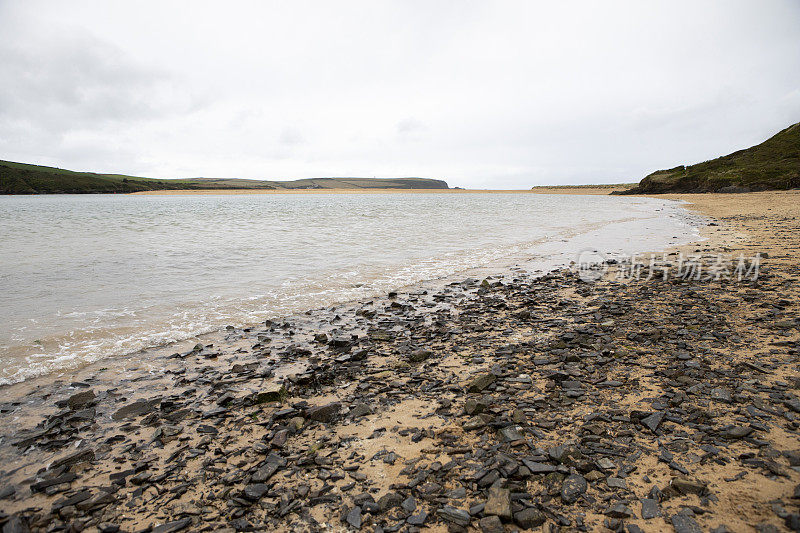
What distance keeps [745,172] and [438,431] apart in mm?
89215

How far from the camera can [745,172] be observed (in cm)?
6769

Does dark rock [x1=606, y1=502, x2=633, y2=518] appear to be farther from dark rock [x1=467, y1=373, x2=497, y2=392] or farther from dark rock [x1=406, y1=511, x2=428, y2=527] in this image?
dark rock [x1=467, y1=373, x2=497, y2=392]

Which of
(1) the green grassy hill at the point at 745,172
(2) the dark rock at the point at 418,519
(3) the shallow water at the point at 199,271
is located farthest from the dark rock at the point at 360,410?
(1) the green grassy hill at the point at 745,172

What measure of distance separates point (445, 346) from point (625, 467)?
A: 4.43 meters

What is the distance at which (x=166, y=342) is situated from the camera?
9.16m

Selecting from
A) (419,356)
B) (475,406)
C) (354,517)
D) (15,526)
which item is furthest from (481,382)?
(15,526)

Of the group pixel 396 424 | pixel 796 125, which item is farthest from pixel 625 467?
pixel 796 125

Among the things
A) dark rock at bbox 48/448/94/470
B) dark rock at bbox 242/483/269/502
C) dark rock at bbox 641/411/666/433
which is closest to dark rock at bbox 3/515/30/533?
dark rock at bbox 48/448/94/470

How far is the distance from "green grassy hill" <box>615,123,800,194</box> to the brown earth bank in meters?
72.5

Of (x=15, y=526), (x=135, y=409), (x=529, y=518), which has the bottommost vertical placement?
(x=135, y=409)

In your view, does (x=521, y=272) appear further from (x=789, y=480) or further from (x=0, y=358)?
(x=0, y=358)

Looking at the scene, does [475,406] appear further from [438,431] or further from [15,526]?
[15,526]

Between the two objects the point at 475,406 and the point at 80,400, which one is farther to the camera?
the point at 80,400

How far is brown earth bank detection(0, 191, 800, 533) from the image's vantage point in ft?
12.4
